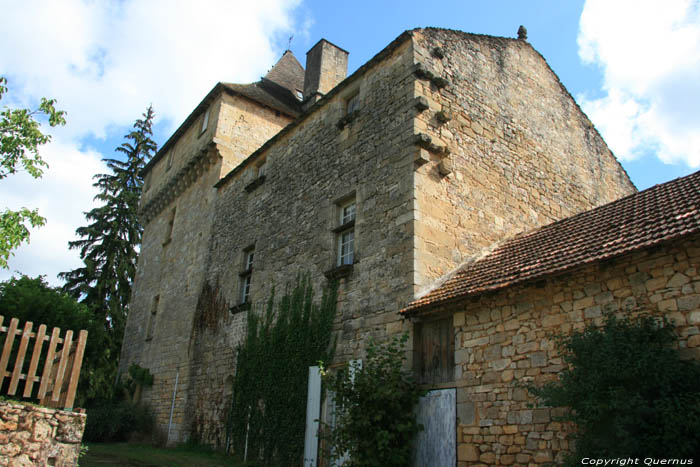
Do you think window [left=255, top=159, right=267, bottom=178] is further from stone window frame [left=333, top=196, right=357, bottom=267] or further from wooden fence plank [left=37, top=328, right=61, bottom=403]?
wooden fence plank [left=37, top=328, right=61, bottom=403]

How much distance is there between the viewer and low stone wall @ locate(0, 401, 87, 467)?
5.12 metres

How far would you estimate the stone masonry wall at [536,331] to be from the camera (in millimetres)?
5375

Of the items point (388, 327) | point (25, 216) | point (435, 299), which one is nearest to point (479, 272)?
point (435, 299)

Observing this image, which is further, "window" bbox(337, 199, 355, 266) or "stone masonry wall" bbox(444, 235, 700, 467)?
"window" bbox(337, 199, 355, 266)

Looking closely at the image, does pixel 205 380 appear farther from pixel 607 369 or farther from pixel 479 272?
pixel 607 369

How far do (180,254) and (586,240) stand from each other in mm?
13133

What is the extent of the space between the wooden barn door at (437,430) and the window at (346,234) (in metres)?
3.07

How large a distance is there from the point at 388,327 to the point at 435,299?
114 centimetres

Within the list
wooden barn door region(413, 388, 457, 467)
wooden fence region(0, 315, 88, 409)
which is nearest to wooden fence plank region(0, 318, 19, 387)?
wooden fence region(0, 315, 88, 409)

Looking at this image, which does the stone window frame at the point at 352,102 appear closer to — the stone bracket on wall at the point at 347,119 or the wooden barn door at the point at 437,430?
the stone bracket on wall at the point at 347,119

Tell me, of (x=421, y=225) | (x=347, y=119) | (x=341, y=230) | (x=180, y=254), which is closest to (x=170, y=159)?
(x=180, y=254)

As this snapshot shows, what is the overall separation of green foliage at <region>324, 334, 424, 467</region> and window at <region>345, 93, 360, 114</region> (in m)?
5.40

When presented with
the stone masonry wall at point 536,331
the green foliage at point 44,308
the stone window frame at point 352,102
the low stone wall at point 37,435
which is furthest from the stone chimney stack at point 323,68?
the low stone wall at point 37,435

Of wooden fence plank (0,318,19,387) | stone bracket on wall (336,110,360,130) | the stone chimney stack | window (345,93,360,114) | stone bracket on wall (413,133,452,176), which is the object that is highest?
the stone chimney stack
